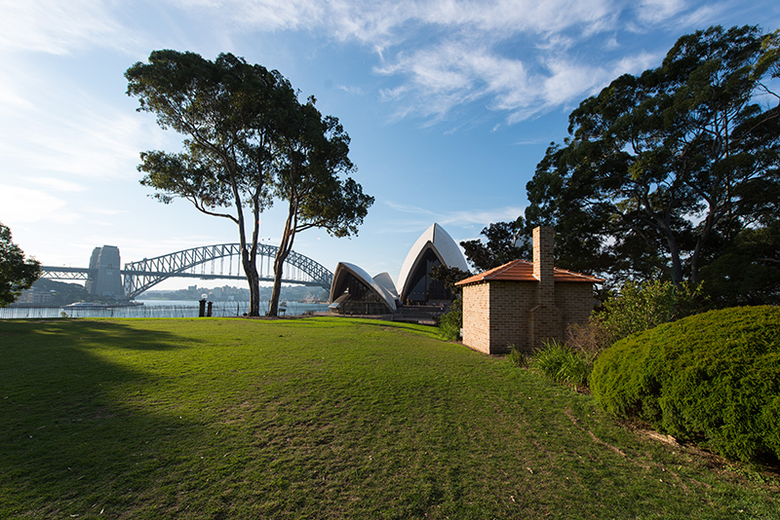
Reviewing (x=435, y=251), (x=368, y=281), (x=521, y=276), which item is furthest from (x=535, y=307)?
(x=435, y=251)

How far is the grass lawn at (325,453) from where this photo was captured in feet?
9.14

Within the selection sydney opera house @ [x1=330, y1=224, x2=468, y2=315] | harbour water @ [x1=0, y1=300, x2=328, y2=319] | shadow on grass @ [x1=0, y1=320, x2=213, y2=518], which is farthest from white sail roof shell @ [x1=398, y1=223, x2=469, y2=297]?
shadow on grass @ [x1=0, y1=320, x2=213, y2=518]

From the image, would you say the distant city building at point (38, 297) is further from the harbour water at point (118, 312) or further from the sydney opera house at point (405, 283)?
the sydney opera house at point (405, 283)

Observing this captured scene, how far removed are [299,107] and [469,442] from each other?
77.4 ft

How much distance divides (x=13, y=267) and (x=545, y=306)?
23.8 meters

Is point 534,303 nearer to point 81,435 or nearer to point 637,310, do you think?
point 637,310

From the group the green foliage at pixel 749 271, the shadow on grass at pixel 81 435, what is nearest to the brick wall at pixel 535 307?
the shadow on grass at pixel 81 435

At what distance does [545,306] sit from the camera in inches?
398

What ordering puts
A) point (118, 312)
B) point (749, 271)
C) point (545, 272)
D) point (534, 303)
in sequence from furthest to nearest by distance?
point (118, 312), point (749, 271), point (534, 303), point (545, 272)

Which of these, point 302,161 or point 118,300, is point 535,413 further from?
point 118,300

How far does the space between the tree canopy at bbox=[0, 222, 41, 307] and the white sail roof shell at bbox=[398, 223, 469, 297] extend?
108ft

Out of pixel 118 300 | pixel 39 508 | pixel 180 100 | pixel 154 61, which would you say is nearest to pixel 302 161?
pixel 180 100

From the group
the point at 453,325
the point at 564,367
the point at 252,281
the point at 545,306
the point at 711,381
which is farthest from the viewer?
the point at 252,281

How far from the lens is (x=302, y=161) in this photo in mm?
23438
